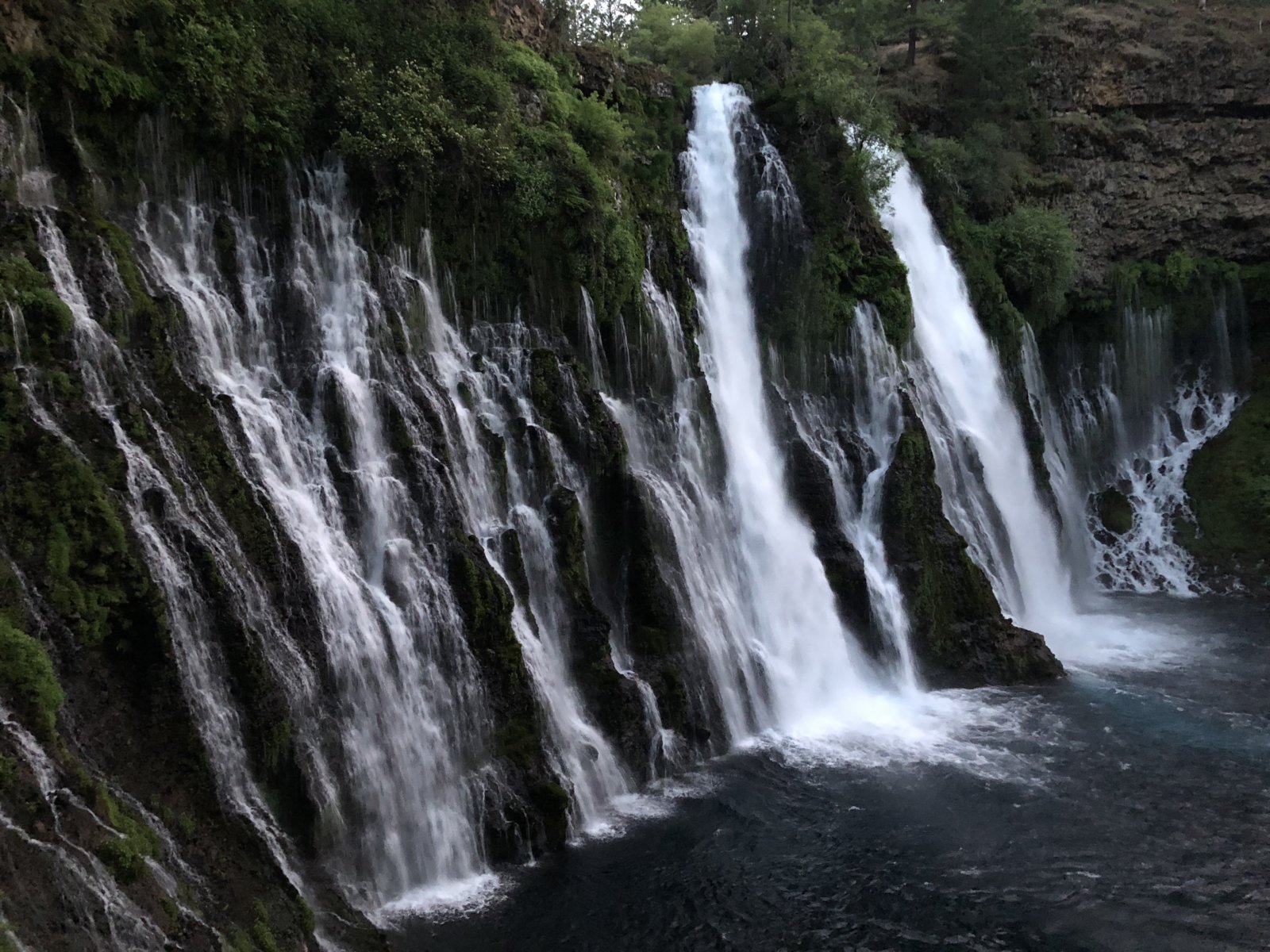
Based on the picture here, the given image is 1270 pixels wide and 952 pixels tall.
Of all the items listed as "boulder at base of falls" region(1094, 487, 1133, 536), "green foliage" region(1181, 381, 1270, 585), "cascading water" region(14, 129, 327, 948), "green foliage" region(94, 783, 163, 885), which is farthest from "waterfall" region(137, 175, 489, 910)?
"green foliage" region(1181, 381, 1270, 585)

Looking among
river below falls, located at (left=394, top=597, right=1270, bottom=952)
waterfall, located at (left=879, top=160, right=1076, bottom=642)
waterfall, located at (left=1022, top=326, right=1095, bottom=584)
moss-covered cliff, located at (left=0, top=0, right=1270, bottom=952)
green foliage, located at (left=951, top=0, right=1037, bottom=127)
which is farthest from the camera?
green foliage, located at (left=951, top=0, right=1037, bottom=127)

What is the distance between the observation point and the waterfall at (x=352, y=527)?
1170 centimetres

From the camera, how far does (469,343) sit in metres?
16.5

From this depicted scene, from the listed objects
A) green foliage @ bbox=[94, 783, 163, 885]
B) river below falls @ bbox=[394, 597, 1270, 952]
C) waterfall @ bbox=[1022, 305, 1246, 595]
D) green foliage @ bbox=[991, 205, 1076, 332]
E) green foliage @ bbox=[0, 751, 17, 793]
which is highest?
green foliage @ bbox=[991, 205, 1076, 332]

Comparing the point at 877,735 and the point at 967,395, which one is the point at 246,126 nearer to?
the point at 877,735

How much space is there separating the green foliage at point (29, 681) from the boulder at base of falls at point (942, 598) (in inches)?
593

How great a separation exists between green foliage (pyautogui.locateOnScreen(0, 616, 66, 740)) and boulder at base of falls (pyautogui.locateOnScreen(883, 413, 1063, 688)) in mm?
15065

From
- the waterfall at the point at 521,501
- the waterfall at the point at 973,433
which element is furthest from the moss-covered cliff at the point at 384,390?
the waterfall at the point at 973,433

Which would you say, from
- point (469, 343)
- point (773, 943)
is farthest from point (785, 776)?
point (469, 343)

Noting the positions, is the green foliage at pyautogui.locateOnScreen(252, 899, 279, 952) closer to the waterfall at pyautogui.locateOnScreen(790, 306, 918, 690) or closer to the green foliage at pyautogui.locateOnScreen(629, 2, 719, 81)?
the waterfall at pyautogui.locateOnScreen(790, 306, 918, 690)

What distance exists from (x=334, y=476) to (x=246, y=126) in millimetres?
5527

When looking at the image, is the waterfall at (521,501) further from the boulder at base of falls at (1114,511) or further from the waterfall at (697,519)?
the boulder at base of falls at (1114,511)

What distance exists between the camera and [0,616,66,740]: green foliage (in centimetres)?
830

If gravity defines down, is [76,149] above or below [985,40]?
below
